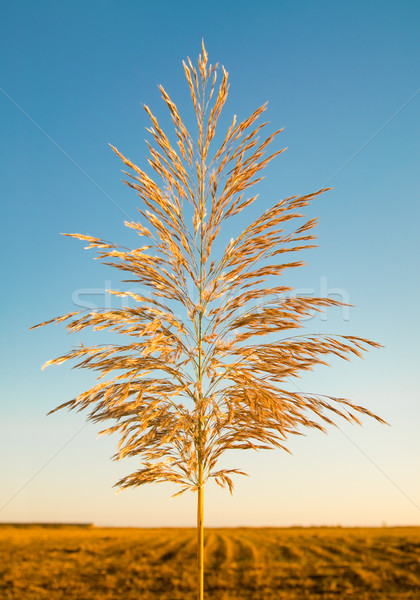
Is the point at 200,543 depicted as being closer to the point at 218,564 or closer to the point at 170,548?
the point at 218,564

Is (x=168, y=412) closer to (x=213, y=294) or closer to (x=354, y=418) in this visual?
(x=213, y=294)

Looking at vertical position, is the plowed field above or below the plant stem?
below

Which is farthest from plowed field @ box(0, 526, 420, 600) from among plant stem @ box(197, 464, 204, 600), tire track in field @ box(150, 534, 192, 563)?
plant stem @ box(197, 464, 204, 600)

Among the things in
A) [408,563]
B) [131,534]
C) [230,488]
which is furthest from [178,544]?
[230,488]

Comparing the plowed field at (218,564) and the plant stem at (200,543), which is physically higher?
the plant stem at (200,543)

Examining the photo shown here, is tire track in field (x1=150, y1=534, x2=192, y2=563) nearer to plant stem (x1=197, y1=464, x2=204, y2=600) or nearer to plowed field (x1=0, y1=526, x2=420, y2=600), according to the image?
plowed field (x1=0, y1=526, x2=420, y2=600)

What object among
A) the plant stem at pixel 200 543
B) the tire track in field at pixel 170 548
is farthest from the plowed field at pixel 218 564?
the plant stem at pixel 200 543

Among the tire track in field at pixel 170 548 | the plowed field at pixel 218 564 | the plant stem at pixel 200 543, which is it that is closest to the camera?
the plant stem at pixel 200 543

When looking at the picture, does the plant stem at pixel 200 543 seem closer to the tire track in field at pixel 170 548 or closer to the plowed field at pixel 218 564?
the plowed field at pixel 218 564

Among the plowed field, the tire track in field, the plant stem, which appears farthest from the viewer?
the tire track in field

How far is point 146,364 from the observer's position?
4207mm

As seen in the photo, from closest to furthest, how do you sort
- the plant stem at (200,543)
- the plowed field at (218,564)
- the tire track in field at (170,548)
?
the plant stem at (200,543), the plowed field at (218,564), the tire track in field at (170,548)

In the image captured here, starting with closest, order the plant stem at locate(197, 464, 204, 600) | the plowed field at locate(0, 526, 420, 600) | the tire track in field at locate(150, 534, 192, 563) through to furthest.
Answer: the plant stem at locate(197, 464, 204, 600), the plowed field at locate(0, 526, 420, 600), the tire track in field at locate(150, 534, 192, 563)

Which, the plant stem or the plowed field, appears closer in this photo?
the plant stem
